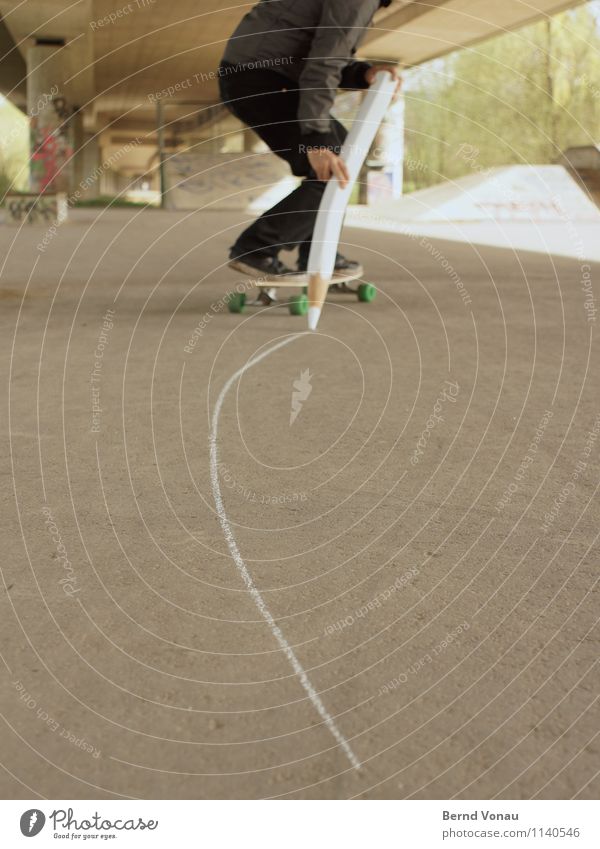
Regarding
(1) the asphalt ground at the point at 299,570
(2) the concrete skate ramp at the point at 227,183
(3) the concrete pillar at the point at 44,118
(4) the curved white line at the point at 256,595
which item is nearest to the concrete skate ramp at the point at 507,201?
(3) the concrete pillar at the point at 44,118

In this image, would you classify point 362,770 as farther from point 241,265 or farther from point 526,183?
point 526,183

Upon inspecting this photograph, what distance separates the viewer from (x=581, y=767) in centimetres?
157

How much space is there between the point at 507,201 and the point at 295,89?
1556 centimetres

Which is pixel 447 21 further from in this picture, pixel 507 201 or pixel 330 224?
pixel 330 224

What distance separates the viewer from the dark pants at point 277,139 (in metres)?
5.65

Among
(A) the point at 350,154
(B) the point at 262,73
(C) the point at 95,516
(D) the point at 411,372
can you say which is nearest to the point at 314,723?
(C) the point at 95,516

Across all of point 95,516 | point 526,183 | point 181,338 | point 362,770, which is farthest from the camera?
point 526,183

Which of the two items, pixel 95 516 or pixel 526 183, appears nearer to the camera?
pixel 95 516

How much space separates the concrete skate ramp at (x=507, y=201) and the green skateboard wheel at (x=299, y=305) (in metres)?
12.9

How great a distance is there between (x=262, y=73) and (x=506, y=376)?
2394 mm

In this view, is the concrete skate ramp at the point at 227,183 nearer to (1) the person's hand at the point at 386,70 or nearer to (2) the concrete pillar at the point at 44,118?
(2) the concrete pillar at the point at 44,118

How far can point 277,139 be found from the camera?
576 cm

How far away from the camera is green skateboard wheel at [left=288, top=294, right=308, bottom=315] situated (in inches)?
233

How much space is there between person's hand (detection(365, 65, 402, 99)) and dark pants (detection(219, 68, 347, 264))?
0.29m
